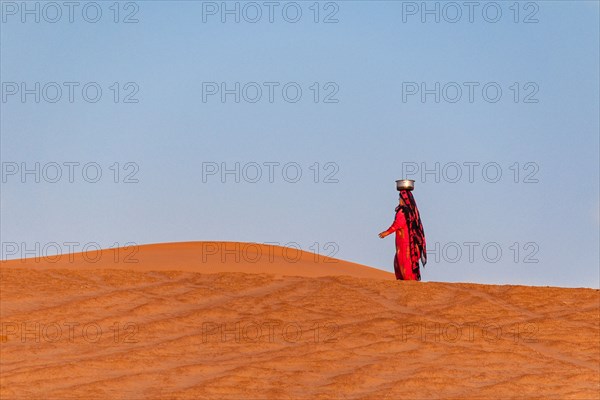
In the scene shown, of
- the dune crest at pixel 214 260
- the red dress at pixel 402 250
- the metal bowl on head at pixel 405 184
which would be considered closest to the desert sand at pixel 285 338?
the red dress at pixel 402 250

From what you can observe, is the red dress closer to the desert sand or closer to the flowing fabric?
the flowing fabric

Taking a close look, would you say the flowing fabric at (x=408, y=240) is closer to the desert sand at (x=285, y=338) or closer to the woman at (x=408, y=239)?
the woman at (x=408, y=239)

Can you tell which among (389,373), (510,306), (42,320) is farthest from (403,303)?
(42,320)

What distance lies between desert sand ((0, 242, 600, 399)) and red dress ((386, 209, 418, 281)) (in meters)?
0.85

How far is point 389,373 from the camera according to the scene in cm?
1117

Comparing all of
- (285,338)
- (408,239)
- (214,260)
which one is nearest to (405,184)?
(408,239)

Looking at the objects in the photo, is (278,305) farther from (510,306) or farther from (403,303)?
(510,306)

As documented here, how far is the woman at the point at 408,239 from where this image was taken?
55.2ft

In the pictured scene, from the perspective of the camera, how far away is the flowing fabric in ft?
55.2

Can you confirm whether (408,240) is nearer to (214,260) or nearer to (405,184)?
(405,184)

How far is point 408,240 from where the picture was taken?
1686cm

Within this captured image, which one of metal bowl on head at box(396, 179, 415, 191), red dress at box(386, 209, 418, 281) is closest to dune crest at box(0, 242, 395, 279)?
red dress at box(386, 209, 418, 281)

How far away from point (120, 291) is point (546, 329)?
19.9 feet

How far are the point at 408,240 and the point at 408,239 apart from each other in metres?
0.02
